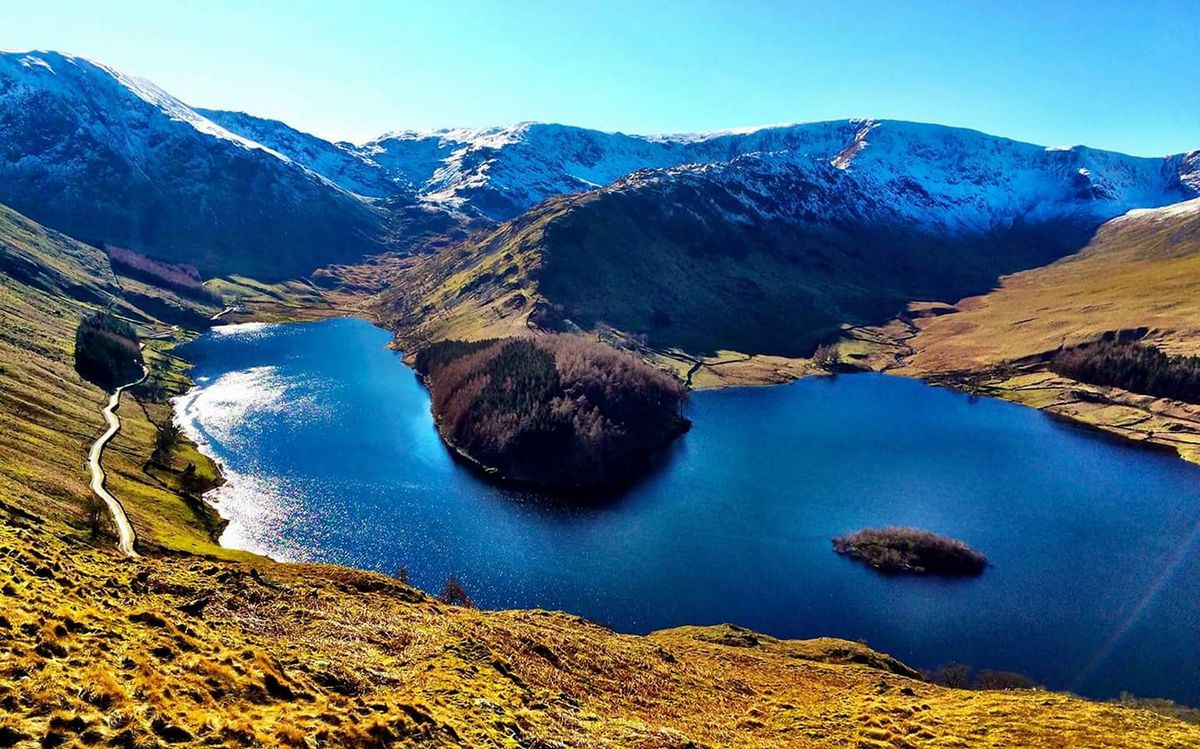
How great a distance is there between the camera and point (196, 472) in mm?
129500

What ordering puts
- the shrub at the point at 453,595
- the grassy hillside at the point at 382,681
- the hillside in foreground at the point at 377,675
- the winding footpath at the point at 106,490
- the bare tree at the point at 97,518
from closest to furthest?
the grassy hillside at the point at 382,681 < the hillside in foreground at the point at 377,675 < the bare tree at the point at 97,518 < the winding footpath at the point at 106,490 < the shrub at the point at 453,595

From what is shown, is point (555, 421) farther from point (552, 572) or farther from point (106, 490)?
point (106, 490)

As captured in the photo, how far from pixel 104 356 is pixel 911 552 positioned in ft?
639

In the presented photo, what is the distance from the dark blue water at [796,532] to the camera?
95688 millimetres

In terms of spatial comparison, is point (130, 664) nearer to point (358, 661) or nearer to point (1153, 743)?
point (358, 661)

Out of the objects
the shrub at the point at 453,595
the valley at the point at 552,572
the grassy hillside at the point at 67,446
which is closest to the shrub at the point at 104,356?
the valley at the point at 552,572

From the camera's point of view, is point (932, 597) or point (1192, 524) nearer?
point (932, 597)


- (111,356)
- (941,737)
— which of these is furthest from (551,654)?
(111,356)

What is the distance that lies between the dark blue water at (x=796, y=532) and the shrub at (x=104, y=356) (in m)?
18.4

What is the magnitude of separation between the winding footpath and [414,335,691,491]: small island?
70.8m

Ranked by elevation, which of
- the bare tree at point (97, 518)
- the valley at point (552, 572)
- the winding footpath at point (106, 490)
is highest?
the valley at point (552, 572)

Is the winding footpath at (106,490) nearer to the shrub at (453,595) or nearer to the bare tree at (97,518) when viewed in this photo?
the bare tree at (97,518)

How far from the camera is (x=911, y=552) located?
115 m

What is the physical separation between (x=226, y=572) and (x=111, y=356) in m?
159
